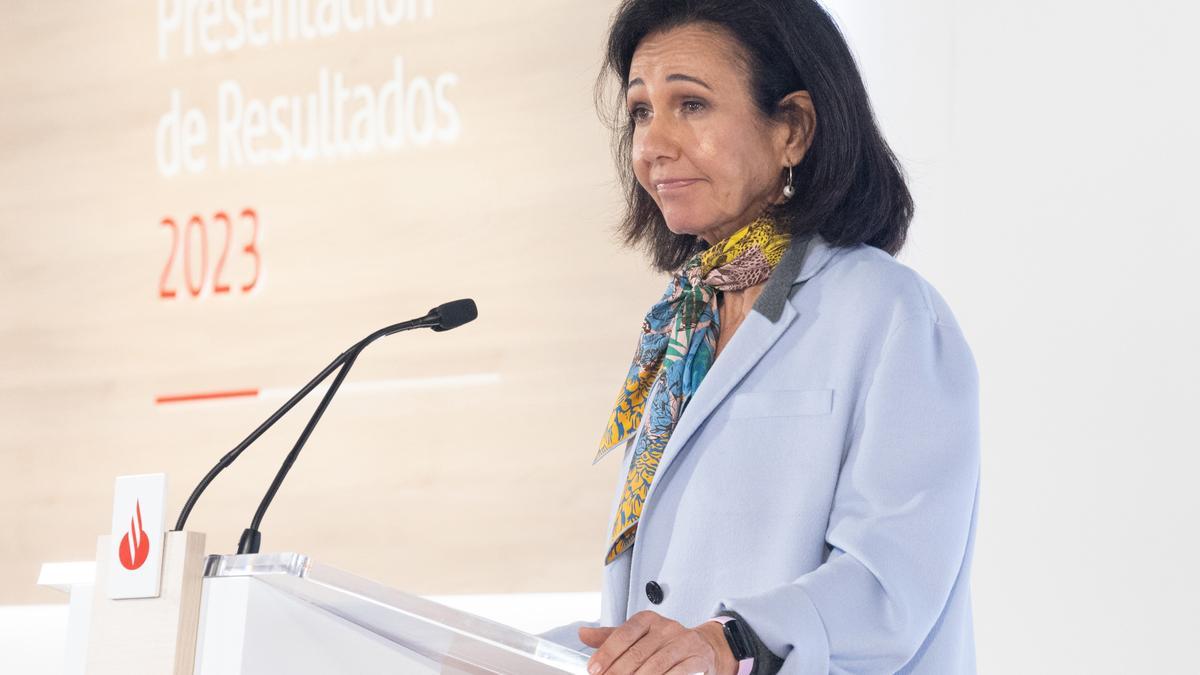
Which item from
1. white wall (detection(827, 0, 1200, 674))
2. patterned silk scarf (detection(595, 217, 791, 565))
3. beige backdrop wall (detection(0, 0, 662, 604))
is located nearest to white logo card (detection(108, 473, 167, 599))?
patterned silk scarf (detection(595, 217, 791, 565))

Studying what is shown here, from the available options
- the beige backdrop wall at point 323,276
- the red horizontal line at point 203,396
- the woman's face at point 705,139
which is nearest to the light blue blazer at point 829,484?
the woman's face at point 705,139

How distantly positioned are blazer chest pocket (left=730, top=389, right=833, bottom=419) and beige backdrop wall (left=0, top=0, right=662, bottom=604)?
144 cm

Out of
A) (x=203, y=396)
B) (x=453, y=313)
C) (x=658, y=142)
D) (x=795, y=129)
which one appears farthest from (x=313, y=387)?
(x=203, y=396)

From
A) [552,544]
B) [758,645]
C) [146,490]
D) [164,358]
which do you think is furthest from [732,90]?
[164,358]

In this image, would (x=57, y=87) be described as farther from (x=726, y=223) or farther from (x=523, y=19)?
(x=726, y=223)

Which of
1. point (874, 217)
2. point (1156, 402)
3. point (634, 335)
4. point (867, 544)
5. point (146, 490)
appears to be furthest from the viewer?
point (634, 335)

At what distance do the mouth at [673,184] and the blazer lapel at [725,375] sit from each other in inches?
8.3

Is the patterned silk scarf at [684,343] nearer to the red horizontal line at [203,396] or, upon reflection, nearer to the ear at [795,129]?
the ear at [795,129]

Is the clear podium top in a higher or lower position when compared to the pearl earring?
lower

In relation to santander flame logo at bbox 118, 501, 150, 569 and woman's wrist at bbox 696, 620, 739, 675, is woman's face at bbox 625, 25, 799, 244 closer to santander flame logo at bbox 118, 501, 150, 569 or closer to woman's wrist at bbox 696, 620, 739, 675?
woman's wrist at bbox 696, 620, 739, 675

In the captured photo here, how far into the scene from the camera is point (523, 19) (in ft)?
10.3

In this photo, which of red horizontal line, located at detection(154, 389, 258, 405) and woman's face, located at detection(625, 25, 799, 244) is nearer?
woman's face, located at detection(625, 25, 799, 244)

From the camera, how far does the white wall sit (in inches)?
89.7

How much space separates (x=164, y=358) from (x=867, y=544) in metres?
2.52
